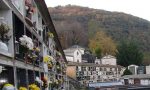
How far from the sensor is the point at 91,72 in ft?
298

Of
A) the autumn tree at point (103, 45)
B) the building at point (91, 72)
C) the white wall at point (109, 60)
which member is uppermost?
the autumn tree at point (103, 45)

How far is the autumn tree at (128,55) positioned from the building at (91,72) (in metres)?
8.04

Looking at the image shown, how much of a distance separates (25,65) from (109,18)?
529 feet

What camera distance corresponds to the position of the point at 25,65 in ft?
58.3

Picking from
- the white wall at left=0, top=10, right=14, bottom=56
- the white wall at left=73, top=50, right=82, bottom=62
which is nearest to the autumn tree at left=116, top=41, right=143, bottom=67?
the white wall at left=73, top=50, right=82, bottom=62

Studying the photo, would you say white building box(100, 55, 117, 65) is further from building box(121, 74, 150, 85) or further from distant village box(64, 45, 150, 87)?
building box(121, 74, 150, 85)

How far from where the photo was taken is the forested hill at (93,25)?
14300 cm

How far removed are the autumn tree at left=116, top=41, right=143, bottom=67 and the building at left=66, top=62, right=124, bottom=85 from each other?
8.04 meters

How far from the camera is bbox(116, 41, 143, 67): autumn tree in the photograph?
10962 centimetres

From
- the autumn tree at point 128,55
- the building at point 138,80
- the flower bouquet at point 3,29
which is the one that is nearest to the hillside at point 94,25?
the autumn tree at point 128,55

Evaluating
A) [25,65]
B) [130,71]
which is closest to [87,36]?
[130,71]

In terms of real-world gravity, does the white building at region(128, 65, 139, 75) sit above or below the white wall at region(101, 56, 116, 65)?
below

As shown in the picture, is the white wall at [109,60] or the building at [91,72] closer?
the building at [91,72]

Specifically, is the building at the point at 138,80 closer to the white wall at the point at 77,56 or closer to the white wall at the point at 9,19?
the white wall at the point at 77,56
